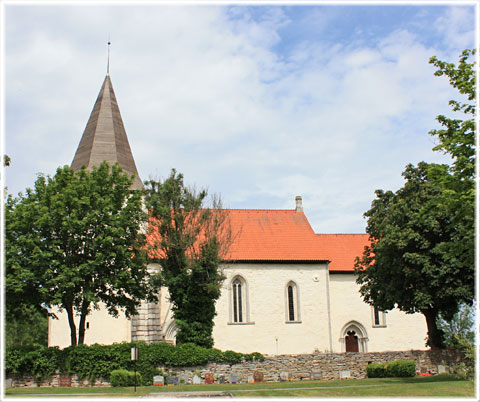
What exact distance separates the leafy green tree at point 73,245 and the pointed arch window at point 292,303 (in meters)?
12.8

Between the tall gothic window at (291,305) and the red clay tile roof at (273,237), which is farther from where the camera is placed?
the red clay tile roof at (273,237)

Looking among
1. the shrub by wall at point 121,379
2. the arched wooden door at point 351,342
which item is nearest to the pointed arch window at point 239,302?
the arched wooden door at point 351,342

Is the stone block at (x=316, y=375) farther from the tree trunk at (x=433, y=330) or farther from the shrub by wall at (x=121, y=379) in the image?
the shrub by wall at (x=121, y=379)

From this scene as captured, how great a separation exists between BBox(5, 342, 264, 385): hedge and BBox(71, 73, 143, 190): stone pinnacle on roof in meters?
15.2

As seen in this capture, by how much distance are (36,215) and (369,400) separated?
741 inches

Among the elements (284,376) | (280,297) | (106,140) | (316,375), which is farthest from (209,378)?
A: (106,140)

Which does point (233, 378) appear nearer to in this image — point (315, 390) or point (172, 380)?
point (172, 380)

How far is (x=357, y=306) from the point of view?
3894 centimetres

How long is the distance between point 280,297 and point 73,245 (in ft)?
54.7

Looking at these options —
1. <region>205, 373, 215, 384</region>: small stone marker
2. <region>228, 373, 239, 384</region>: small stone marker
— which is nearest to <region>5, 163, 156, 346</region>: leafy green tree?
<region>205, 373, 215, 384</region>: small stone marker

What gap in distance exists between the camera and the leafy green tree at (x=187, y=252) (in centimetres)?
2773

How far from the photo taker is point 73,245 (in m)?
26.6

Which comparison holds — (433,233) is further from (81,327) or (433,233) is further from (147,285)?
(81,327)

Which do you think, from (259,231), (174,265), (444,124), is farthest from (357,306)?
(444,124)
